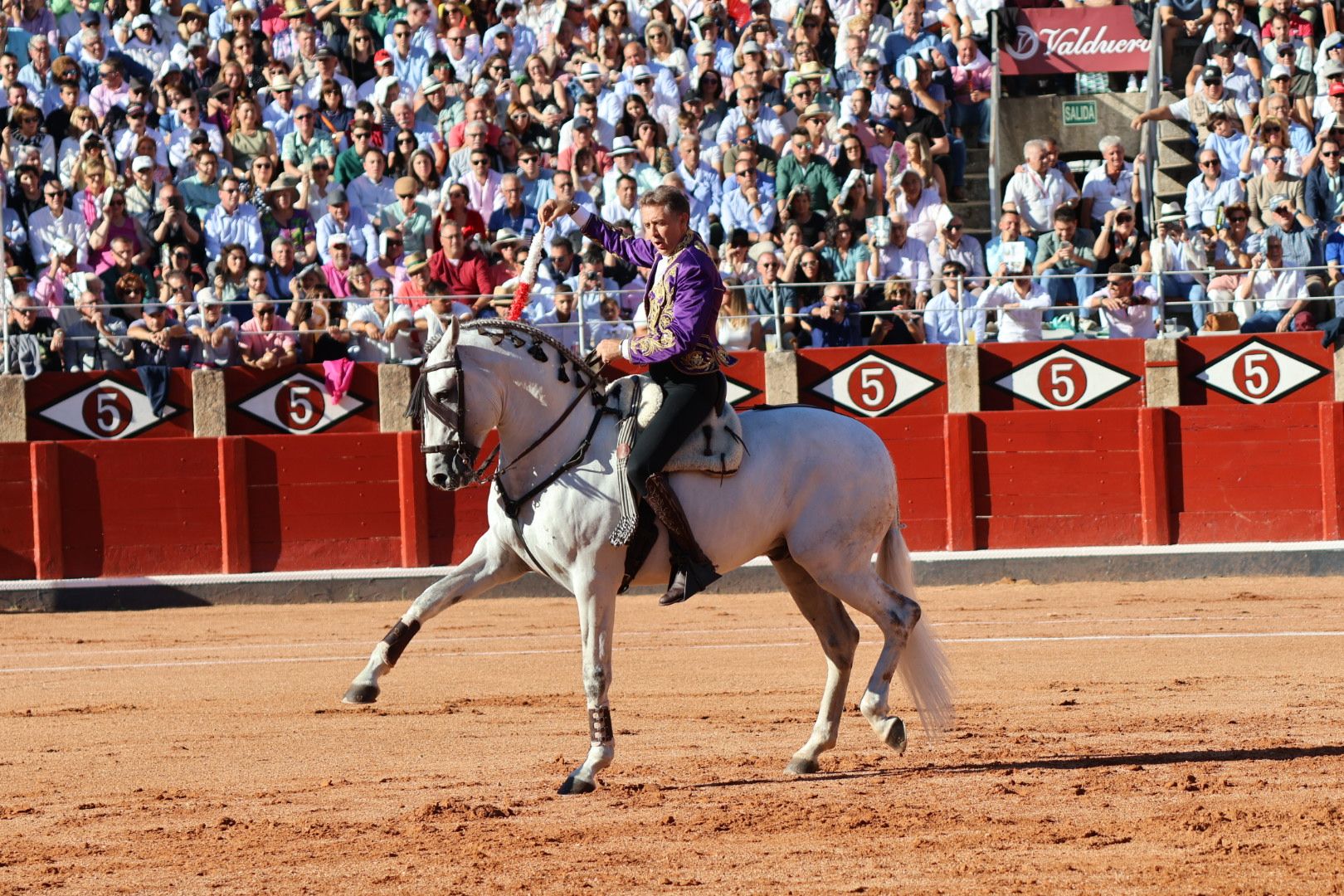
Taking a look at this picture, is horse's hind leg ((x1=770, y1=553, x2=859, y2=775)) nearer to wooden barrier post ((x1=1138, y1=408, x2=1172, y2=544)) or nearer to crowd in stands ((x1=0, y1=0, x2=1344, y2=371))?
crowd in stands ((x1=0, y1=0, x2=1344, y2=371))

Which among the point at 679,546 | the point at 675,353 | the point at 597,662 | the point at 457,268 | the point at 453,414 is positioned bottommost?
the point at 597,662

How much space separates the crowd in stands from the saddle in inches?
280

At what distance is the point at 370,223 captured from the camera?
15875 mm

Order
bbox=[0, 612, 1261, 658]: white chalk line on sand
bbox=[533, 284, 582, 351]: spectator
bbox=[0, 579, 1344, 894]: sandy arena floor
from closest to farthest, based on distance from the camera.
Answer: bbox=[0, 579, 1344, 894]: sandy arena floor < bbox=[0, 612, 1261, 658]: white chalk line on sand < bbox=[533, 284, 582, 351]: spectator

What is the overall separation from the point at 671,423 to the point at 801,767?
1.41 m

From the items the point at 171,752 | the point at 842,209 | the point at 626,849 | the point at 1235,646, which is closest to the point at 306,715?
the point at 171,752

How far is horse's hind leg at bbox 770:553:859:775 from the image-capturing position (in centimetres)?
719

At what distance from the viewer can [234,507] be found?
15.3m

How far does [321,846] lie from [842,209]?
10.7 meters

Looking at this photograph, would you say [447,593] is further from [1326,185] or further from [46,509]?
[1326,185]

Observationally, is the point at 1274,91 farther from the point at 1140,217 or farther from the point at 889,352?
the point at 889,352

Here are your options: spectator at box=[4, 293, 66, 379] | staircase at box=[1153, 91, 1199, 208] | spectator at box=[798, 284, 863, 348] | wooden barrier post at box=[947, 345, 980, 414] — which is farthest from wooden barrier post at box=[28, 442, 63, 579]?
staircase at box=[1153, 91, 1199, 208]

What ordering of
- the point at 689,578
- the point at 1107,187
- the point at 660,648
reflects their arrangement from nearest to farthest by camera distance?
the point at 689,578, the point at 660,648, the point at 1107,187

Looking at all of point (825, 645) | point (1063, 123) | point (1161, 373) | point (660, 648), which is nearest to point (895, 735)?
point (825, 645)
